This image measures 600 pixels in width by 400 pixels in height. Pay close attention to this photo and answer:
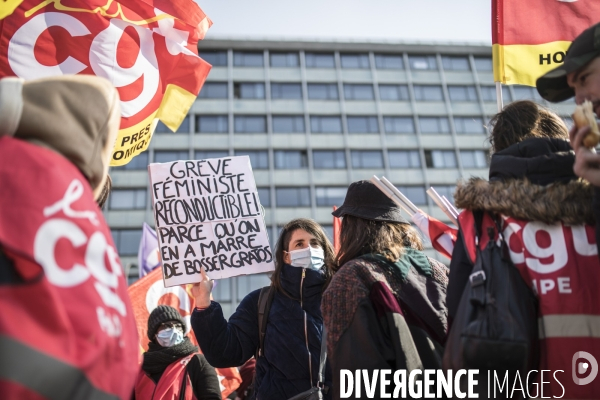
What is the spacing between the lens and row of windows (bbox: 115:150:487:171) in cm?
3950

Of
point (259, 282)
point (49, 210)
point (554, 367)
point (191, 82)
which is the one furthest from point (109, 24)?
point (259, 282)

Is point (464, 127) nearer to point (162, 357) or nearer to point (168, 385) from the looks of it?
point (162, 357)

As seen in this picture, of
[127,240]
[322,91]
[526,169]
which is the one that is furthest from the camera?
[322,91]

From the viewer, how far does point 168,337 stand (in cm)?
502

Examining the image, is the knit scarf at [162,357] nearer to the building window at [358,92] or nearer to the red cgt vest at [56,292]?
the red cgt vest at [56,292]

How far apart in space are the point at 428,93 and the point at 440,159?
510 centimetres

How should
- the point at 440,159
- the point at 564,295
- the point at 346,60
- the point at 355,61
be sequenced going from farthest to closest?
the point at 355,61
the point at 346,60
the point at 440,159
the point at 564,295

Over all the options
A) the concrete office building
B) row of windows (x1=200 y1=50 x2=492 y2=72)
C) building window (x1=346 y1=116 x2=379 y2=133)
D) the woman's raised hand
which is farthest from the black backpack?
row of windows (x1=200 y1=50 x2=492 y2=72)

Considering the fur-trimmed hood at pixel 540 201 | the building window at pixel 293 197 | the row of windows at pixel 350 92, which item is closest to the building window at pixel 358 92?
the row of windows at pixel 350 92

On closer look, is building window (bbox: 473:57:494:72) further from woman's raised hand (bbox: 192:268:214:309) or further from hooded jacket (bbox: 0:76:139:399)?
hooded jacket (bbox: 0:76:139:399)

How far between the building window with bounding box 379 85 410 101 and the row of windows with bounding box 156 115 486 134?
58.2 inches

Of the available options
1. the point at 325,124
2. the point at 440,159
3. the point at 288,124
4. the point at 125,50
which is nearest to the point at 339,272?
the point at 125,50

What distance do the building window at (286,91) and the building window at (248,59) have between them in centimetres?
194

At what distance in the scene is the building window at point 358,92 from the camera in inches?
1667
